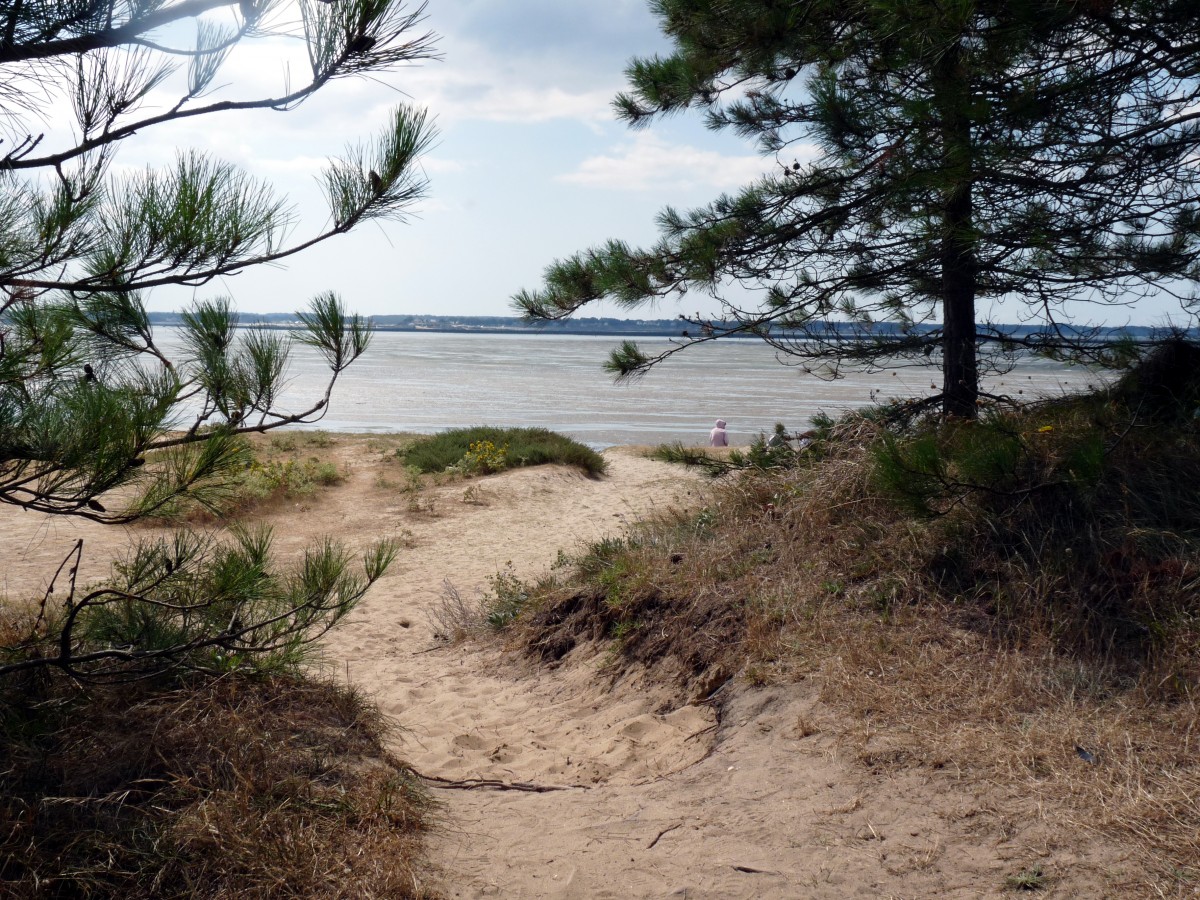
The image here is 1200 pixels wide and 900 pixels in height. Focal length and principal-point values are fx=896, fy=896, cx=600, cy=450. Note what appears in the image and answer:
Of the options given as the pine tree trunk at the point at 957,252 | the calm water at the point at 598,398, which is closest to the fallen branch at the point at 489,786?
the pine tree trunk at the point at 957,252

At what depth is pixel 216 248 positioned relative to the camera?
296 cm

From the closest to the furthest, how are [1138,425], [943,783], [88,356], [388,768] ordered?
[88,356] → [943,783] → [388,768] → [1138,425]

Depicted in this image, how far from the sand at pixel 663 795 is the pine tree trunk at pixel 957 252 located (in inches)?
103

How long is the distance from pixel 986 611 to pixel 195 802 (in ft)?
12.3

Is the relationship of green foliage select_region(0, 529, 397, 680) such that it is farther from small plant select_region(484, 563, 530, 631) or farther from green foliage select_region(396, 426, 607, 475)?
green foliage select_region(396, 426, 607, 475)

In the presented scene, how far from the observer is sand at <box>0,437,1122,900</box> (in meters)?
3.08

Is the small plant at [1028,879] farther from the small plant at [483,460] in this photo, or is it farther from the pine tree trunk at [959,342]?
the small plant at [483,460]

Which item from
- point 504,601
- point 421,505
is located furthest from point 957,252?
point 421,505

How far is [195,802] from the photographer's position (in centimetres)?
318

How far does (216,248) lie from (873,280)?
5.21 m

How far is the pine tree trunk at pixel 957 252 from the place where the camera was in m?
4.27

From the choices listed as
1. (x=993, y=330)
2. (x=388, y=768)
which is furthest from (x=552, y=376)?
(x=388, y=768)

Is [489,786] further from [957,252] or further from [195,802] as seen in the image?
[957,252]

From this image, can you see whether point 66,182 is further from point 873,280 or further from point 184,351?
point 873,280
